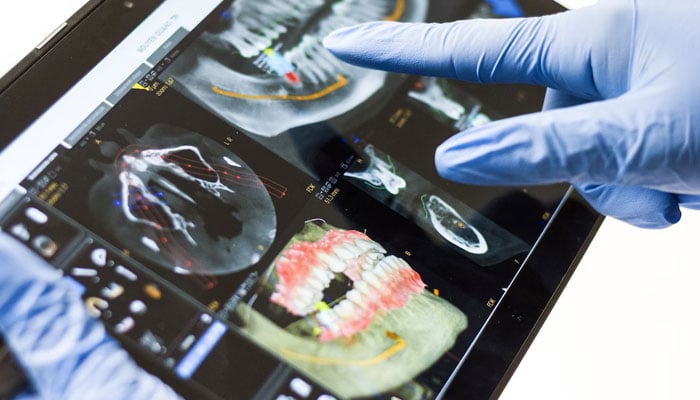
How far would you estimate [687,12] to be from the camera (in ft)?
2.53

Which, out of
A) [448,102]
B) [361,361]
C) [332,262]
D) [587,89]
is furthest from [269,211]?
[587,89]

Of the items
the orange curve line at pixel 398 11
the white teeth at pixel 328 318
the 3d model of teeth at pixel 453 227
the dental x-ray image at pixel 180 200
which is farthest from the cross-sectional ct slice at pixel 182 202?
the orange curve line at pixel 398 11

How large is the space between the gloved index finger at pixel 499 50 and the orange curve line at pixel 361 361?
343 millimetres

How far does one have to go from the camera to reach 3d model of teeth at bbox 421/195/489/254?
2.84 feet

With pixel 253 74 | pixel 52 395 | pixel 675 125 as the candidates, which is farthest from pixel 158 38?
pixel 675 125

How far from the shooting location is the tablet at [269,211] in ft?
2.40

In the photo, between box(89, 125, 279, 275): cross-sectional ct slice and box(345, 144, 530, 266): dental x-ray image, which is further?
box(345, 144, 530, 266): dental x-ray image

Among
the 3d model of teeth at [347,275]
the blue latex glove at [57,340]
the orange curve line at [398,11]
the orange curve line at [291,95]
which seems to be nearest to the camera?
the blue latex glove at [57,340]

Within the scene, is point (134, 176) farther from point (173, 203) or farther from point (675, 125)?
point (675, 125)

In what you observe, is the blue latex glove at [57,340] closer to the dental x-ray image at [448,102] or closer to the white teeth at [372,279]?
the white teeth at [372,279]

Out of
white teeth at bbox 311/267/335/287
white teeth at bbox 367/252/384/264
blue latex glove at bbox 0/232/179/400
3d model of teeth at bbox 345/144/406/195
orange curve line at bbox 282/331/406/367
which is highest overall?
3d model of teeth at bbox 345/144/406/195

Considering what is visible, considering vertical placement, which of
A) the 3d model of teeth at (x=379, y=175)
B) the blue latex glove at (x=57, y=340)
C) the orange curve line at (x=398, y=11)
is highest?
the orange curve line at (x=398, y=11)

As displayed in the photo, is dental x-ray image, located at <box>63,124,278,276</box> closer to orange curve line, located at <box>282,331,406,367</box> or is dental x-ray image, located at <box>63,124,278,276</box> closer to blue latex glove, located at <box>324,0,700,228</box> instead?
orange curve line, located at <box>282,331,406,367</box>

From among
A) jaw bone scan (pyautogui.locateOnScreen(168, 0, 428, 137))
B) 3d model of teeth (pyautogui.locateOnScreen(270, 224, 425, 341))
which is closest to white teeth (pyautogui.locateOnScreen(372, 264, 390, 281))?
3d model of teeth (pyautogui.locateOnScreen(270, 224, 425, 341))
